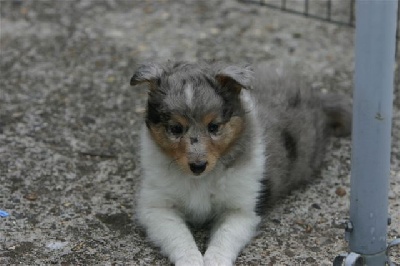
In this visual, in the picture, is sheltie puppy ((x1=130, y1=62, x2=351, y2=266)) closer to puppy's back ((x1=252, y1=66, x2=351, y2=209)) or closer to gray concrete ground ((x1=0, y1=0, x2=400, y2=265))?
puppy's back ((x1=252, y1=66, x2=351, y2=209))

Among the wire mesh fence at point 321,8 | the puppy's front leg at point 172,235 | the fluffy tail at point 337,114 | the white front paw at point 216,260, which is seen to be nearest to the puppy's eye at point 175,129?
the puppy's front leg at point 172,235

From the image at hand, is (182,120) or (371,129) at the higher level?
(371,129)

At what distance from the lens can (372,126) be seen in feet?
12.2

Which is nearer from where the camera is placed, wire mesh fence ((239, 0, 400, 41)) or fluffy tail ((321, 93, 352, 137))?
fluffy tail ((321, 93, 352, 137))

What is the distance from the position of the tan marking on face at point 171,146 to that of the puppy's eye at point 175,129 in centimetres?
4

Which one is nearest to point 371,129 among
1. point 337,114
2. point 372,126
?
point 372,126

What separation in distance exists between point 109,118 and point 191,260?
6.18 ft

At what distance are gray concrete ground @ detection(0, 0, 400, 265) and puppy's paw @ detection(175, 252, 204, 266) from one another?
18 cm

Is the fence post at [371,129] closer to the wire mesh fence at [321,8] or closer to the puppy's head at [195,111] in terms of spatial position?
the puppy's head at [195,111]

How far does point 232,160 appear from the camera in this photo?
457 cm

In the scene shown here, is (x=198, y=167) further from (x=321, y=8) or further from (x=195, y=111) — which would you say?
(x=321, y=8)

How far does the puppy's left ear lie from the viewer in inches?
172

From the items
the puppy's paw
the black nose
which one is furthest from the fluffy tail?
the puppy's paw

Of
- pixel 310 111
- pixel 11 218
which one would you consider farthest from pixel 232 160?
pixel 11 218
